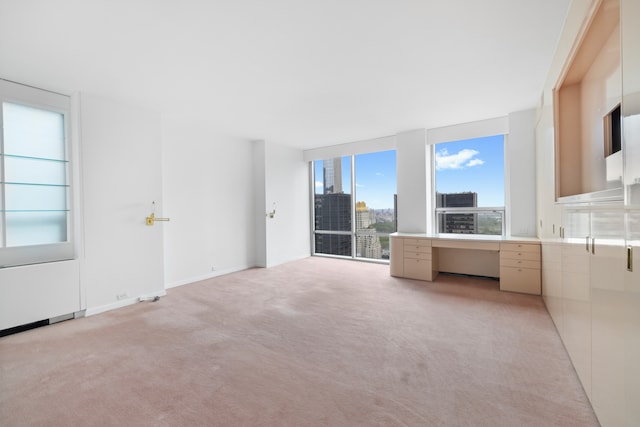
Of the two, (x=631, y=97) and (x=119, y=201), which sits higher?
(x=631, y=97)

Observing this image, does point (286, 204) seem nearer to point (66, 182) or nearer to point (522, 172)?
point (66, 182)

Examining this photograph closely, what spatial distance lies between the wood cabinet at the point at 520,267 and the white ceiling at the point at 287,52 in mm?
2261

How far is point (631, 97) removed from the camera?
4.22 ft

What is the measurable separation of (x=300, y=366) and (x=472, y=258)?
4277 mm

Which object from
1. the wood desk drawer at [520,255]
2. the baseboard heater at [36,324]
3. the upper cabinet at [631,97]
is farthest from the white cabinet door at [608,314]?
the baseboard heater at [36,324]

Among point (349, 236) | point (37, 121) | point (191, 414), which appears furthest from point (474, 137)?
point (37, 121)

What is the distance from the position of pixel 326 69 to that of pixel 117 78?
8.08ft

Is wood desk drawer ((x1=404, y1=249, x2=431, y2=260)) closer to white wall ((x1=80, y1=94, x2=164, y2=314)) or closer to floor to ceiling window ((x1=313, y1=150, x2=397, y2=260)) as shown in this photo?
floor to ceiling window ((x1=313, y1=150, x2=397, y2=260))

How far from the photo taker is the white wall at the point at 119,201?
369cm

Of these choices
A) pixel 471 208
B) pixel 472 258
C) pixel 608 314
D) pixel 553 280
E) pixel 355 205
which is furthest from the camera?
pixel 355 205

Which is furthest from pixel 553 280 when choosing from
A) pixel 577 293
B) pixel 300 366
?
pixel 300 366

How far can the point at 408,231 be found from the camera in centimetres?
578

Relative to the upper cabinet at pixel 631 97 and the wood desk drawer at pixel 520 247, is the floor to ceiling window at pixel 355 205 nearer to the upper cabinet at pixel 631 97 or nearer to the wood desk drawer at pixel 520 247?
the wood desk drawer at pixel 520 247

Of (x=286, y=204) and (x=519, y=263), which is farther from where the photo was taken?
(x=286, y=204)
